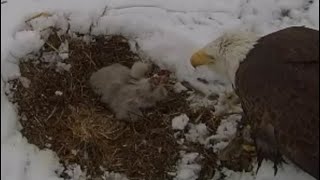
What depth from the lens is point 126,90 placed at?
407 cm

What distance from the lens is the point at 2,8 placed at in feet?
14.4

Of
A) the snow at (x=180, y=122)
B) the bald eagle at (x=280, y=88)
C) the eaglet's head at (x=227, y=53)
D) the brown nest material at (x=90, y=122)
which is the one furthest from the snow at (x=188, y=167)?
the eaglet's head at (x=227, y=53)

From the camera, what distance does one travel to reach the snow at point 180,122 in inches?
159

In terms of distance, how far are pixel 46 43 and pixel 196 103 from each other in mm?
901

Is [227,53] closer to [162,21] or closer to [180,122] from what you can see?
[180,122]

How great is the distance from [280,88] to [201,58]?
2.01 feet

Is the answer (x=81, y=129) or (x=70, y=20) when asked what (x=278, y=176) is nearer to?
(x=81, y=129)

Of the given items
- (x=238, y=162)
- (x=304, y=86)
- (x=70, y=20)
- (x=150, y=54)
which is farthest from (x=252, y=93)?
(x=70, y=20)

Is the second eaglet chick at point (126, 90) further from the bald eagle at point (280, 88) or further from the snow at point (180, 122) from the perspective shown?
the bald eagle at point (280, 88)

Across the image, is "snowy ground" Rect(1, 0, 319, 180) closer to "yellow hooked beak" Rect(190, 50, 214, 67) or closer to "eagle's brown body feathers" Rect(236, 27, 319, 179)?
"yellow hooked beak" Rect(190, 50, 214, 67)

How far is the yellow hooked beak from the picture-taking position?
3.95 metres

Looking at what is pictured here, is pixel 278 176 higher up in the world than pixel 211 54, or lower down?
lower down

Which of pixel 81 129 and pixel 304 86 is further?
pixel 81 129

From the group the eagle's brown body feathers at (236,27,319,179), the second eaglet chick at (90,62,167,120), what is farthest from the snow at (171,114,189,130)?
the eagle's brown body feathers at (236,27,319,179)
